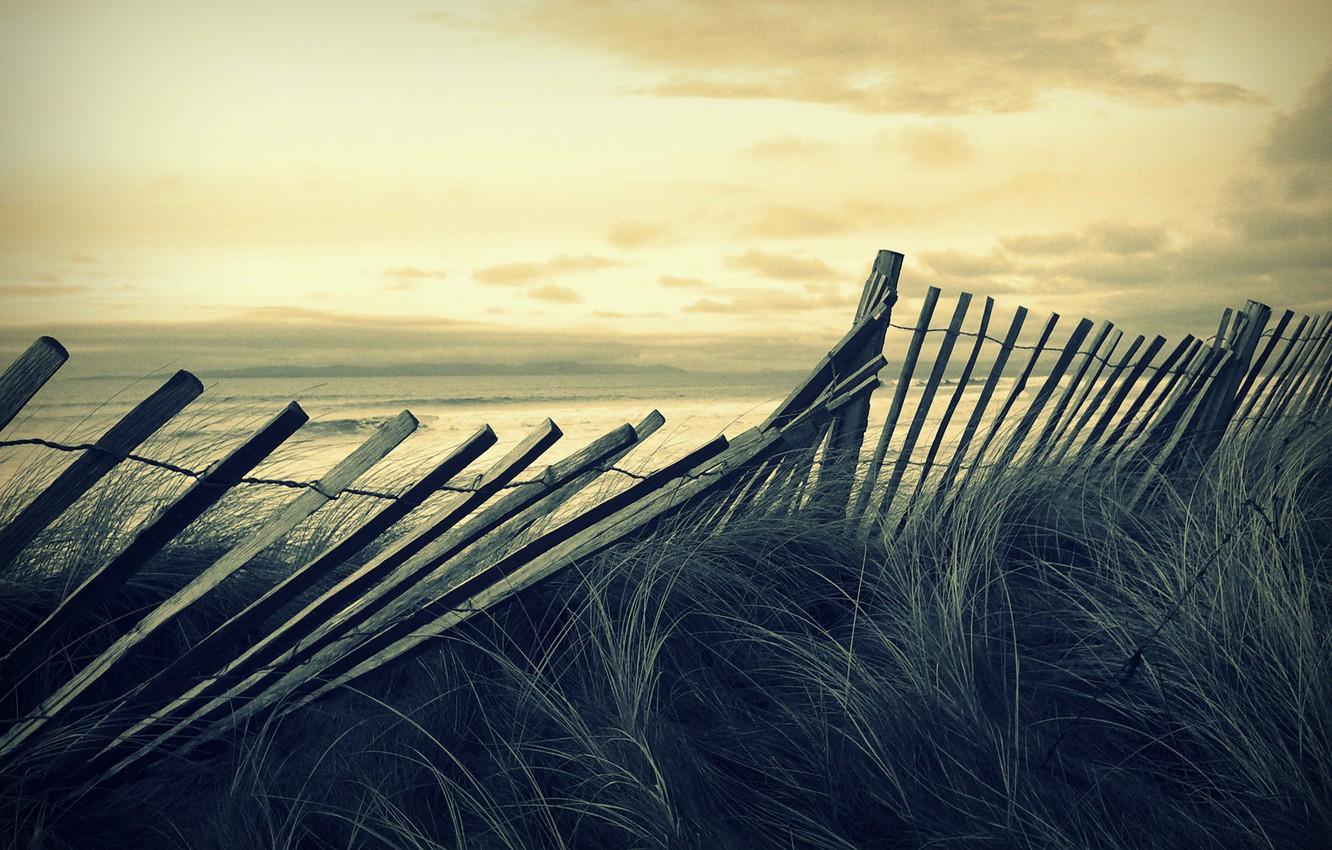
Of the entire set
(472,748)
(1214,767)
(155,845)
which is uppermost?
(1214,767)

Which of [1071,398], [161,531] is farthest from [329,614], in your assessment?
[1071,398]

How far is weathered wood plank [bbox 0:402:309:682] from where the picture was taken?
1.82 meters

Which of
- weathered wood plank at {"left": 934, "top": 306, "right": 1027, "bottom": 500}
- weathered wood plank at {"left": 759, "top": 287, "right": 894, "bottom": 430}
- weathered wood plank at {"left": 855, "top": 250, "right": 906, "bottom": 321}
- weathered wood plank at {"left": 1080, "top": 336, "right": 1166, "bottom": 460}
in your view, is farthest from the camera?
weathered wood plank at {"left": 1080, "top": 336, "right": 1166, "bottom": 460}

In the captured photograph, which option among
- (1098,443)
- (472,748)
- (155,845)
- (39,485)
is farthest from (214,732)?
(1098,443)

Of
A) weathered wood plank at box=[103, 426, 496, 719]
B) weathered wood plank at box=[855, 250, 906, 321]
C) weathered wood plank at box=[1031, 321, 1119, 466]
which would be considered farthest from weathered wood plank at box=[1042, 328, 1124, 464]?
weathered wood plank at box=[103, 426, 496, 719]

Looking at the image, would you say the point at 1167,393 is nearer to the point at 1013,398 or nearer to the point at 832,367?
the point at 1013,398

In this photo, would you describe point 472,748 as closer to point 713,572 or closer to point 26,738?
point 713,572

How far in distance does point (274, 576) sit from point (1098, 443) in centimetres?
367

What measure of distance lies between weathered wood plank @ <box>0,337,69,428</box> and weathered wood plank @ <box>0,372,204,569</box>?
0.49 ft

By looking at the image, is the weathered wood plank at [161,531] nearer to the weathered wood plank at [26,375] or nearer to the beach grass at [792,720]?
the beach grass at [792,720]

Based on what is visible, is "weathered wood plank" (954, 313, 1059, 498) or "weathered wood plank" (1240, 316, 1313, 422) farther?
"weathered wood plank" (1240, 316, 1313, 422)

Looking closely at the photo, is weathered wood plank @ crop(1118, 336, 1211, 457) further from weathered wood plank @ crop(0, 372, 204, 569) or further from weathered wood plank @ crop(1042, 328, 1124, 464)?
weathered wood plank @ crop(0, 372, 204, 569)

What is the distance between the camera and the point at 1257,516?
296 centimetres

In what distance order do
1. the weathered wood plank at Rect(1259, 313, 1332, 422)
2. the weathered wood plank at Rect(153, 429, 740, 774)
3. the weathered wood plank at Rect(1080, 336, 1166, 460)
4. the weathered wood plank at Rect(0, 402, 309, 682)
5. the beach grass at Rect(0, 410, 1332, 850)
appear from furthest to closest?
the weathered wood plank at Rect(1259, 313, 1332, 422), the weathered wood plank at Rect(1080, 336, 1166, 460), the weathered wood plank at Rect(153, 429, 740, 774), the beach grass at Rect(0, 410, 1332, 850), the weathered wood plank at Rect(0, 402, 309, 682)
